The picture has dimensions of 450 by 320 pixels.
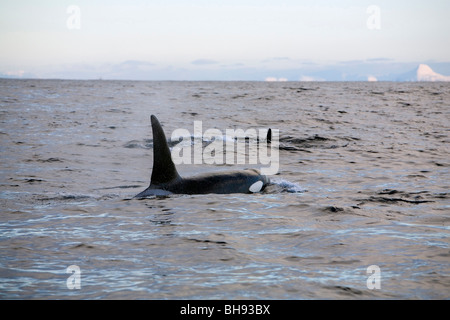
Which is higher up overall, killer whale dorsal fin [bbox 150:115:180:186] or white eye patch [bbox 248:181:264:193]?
killer whale dorsal fin [bbox 150:115:180:186]

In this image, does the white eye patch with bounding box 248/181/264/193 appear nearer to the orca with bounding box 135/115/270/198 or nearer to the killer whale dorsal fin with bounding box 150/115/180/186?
the orca with bounding box 135/115/270/198

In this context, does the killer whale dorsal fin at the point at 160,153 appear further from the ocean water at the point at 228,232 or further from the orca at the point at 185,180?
the ocean water at the point at 228,232

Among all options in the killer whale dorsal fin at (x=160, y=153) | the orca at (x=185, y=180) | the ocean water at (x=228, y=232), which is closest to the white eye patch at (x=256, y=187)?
the orca at (x=185, y=180)

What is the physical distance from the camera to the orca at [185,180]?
8.13m

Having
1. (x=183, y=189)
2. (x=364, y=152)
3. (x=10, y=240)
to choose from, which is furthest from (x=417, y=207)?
(x=364, y=152)

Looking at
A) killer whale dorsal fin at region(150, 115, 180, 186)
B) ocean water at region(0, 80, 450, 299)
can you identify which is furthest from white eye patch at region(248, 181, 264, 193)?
killer whale dorsal fin at region(150, 115, 180, 186)

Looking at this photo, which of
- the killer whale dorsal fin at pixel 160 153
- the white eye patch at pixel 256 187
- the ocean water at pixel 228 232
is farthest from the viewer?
the white eye patch at pixel 256 187

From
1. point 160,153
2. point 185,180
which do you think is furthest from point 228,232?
point 185,180

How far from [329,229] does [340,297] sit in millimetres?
2421

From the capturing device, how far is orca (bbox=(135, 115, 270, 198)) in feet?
26.7

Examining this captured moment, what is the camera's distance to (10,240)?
601cm

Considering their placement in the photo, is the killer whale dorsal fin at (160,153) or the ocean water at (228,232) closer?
the ocean water at (228,232)

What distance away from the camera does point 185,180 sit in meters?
8.93
